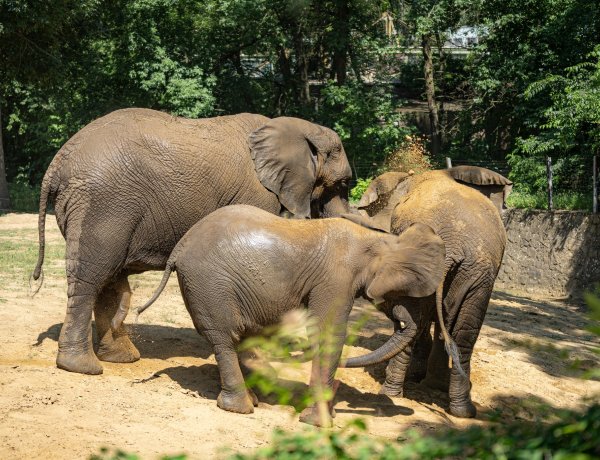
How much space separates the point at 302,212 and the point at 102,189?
212cm

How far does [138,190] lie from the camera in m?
8.57

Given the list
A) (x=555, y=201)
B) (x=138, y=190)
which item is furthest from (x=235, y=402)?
(x=555, y=201)

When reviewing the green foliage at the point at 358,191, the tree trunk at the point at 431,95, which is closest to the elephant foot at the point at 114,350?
the green foliage at the point at 358,191

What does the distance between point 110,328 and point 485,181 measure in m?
4.24

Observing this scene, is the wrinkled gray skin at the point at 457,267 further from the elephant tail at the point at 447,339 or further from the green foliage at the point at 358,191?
the green foliage at the point at 358,191

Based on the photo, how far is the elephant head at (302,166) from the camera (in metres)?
9.26

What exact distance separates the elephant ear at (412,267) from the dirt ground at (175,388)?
3.87ft

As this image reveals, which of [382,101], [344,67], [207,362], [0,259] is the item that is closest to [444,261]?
[207,362]

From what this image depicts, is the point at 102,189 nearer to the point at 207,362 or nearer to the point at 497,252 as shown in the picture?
the point at 207,362

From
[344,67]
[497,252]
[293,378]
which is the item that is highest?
[344,67]

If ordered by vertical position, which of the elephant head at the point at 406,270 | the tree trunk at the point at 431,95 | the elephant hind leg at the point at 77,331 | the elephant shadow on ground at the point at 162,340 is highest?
the tree trunk at the point at 431,95

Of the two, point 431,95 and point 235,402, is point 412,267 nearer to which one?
point 235,402

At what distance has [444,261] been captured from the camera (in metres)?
7.84

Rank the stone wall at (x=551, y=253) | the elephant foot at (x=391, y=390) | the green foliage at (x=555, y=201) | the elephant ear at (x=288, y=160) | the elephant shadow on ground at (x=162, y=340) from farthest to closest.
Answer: the green foliage at (x=555, y=201)
the stone wall at (x=551, y=253)
the elephant shadow on ground at (x=162, y=340)
the elephant ear at (x=288, y=160)
the elephant foot at (x=391, y=390)
